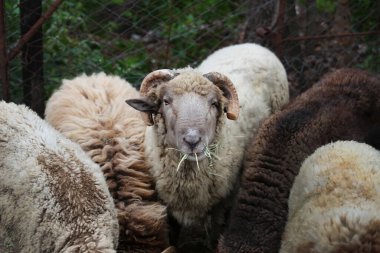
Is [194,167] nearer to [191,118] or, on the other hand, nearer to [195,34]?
[191,118]

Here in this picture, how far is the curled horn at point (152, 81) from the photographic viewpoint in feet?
16.7

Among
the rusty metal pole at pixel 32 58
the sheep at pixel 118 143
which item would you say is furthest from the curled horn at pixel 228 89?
the rusty metal pole at pixel 32 58

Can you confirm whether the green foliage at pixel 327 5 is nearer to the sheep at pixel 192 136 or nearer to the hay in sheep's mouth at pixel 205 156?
the sheep at pixel 192 136

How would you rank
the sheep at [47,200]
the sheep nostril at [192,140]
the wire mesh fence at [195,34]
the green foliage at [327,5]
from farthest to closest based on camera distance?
the green foliage at [327,5] → the wire mesh fence at [195,34] → the sheep nostril at [192,140] → the sheep at [47,200]

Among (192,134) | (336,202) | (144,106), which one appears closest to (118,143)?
(144,106)

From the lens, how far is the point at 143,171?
207 inches

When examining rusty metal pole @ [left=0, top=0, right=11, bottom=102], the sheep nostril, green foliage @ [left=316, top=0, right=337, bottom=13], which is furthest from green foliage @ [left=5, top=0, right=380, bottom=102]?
the sheep nostril

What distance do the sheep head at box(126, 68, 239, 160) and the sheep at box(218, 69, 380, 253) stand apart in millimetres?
395

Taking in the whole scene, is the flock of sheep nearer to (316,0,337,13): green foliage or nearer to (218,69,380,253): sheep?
(218,69,380,253): sheep

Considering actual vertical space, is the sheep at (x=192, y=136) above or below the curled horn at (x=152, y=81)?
below

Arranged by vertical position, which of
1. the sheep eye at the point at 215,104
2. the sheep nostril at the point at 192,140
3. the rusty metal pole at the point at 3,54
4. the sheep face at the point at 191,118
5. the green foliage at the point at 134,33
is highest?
the green foliage at the point at 134,33

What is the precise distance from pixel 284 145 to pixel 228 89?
0.60m

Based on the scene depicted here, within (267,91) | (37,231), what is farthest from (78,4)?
(37,231)

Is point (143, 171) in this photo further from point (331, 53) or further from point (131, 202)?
point (331, 53)
